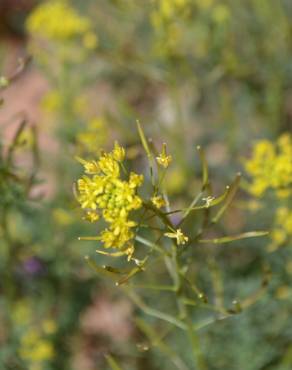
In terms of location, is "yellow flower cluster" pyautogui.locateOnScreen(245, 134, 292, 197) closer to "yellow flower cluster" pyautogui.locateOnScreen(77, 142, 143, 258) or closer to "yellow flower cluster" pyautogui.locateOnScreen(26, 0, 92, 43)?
"yellow flower cluster" pyautogui.locateOnScreen(77, 142, 143, 258)

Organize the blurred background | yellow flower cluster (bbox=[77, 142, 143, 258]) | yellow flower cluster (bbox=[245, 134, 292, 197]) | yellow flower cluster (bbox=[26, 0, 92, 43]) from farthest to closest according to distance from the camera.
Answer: yellow flower cluster (bbox=[26, 0, 92, 43]), the blurred background, yellow flower cluster (bbox=[245, 134, 292, 197]), yellow flower cluster (bbox=[77, 142, 143, 258])

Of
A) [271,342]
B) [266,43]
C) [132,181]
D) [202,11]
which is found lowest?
[271,342]

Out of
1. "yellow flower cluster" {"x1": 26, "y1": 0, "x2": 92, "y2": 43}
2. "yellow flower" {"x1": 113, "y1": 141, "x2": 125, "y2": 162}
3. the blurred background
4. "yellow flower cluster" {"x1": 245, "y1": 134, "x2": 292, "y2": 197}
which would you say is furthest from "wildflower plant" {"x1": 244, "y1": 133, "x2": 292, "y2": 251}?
"yellow flower cluster" {"x1": 26, "y1": 0, "x2": 92, "y2": 43}

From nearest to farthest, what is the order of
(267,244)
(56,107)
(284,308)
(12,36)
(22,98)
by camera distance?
(284,308) < (267,244) < (56,107) < (22,98) < (12,36)

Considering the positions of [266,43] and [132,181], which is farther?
[266,43]

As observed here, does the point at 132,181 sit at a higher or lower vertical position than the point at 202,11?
higher

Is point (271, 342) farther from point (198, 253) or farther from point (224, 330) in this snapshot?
point (198, 253)

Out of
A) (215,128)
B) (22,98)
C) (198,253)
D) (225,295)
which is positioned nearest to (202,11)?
(215,128)

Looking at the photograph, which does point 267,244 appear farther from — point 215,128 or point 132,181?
point 132,181

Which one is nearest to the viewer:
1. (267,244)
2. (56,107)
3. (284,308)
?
(284,308)
